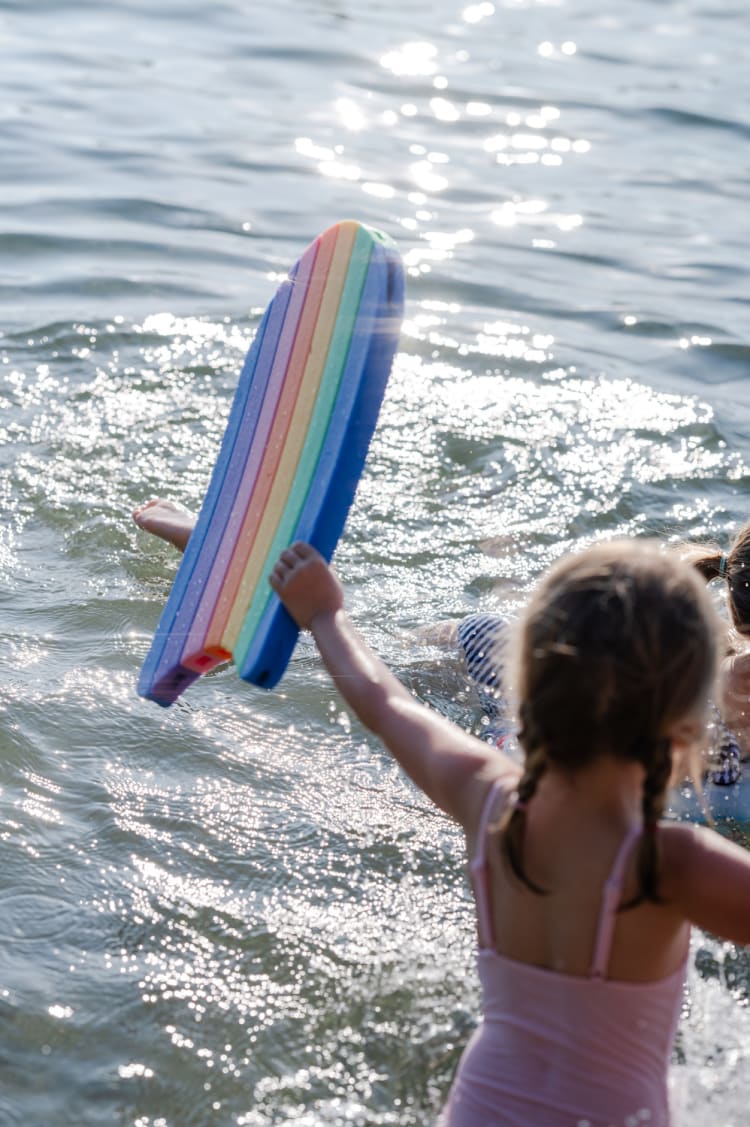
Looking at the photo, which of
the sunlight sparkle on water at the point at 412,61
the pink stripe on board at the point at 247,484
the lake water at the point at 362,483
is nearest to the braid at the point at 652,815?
the lake water at the point at 362,483

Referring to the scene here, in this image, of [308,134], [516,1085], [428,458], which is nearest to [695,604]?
[516,1085]

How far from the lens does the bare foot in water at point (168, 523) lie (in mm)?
3439

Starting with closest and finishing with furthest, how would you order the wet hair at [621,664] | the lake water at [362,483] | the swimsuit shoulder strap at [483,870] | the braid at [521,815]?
1. the wet hair at [621,664]
2. the braid at [521,815]
3. the swimsuit shoulder strap at [483,870]
4. the lake water at [362,483]

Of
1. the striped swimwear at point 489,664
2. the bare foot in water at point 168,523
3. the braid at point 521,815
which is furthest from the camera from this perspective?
the striped swimwear at point 489,664

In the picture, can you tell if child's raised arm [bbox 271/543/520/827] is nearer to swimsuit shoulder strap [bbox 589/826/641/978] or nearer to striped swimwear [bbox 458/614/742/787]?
swimsuit shoulder strap [bbox 589/826/641/978]

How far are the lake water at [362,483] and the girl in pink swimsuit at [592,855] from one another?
48 centimetres

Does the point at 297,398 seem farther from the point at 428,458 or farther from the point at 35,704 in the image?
the point at 428,458

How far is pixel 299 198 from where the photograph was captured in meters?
8.92

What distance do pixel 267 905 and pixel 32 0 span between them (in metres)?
11.9

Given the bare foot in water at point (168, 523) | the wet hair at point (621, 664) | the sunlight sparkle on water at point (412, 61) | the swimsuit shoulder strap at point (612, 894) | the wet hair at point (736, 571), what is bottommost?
the bare foot in water at point (168, 523)

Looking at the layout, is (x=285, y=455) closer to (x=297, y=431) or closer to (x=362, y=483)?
(x=297, y=431)

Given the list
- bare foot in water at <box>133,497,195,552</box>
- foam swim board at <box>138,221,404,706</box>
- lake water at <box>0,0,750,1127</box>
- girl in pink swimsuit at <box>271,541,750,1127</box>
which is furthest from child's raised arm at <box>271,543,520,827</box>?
A: bare foot in water at <box>133,497,195,552</box>

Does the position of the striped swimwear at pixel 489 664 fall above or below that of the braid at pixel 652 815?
below

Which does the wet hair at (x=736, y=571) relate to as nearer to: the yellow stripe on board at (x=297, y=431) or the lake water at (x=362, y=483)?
the lake water at (x=362, y=483)
